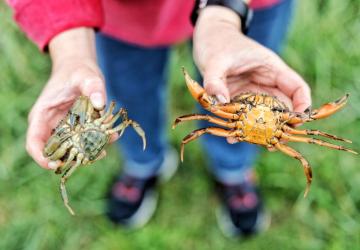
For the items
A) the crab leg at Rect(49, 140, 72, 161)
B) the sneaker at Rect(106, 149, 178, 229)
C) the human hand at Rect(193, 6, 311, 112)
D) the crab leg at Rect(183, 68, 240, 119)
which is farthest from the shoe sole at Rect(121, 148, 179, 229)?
the crab leg at Rect(183, 68, 240, 119)

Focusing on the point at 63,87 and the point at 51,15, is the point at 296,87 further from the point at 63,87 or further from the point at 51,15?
the point at 51,15

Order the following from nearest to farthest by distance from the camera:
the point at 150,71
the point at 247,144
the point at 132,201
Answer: the point at 150,71
the point at 247,144
the point at 132,201

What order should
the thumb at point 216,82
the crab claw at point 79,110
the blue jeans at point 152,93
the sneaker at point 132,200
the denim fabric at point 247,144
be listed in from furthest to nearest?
the sneaker at point 132,200 < the blue jeans at point 152,93 < the denim fabric at point 247,144 < the crab claw at point 79,110 < the thumb at point 216,82

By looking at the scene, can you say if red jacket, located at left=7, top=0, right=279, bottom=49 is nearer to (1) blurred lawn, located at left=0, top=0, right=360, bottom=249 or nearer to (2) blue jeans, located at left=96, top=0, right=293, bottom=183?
(2) blue jeans, located at left=96, top=0, right=293, bottom=183

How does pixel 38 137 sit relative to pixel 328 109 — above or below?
below

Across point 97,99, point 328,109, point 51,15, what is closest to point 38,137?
point 97,99

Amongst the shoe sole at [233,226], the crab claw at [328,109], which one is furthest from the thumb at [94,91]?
the shoe sole at [233,226]

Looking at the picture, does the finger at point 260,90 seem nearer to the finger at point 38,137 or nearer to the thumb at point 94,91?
the thumb at point 94,91
